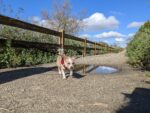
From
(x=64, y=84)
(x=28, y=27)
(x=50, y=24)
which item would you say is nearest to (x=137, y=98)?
(x=64, y=84)

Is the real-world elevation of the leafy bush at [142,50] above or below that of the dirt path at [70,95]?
above

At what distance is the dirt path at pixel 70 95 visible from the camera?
5341 mm

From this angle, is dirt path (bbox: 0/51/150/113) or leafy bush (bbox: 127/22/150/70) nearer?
dirt path (bbox: 0/51/150/113)

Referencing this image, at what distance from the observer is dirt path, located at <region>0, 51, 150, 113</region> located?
5.34m

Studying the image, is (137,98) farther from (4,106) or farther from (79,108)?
(4,106)

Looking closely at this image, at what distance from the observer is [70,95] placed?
6336 millimetres

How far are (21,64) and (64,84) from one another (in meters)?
3.93

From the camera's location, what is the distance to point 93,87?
740 cm

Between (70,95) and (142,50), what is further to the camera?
(142,50)

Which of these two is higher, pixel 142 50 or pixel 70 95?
pixel 142 50

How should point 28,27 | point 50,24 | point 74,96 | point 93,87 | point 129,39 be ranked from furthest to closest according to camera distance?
point 50,24
point 129,39
point 28,27
point 93,87
point 74,96

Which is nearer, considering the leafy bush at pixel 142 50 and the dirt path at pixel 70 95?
the dirt path at pixel 70 95

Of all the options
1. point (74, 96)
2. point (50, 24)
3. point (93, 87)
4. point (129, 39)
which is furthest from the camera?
point (50, 24)

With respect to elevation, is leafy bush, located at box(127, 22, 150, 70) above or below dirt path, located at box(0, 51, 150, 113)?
above
